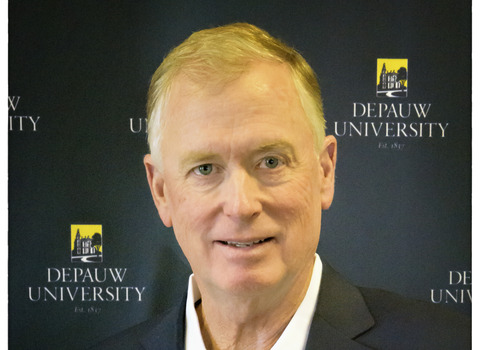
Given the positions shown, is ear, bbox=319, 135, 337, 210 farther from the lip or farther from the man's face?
the lip

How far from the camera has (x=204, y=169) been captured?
140cm

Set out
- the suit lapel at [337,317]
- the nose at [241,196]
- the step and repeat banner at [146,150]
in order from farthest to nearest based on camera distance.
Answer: the step and repeat banner at [146,150], the suit lapel at [337,317], the nose at [241,196]

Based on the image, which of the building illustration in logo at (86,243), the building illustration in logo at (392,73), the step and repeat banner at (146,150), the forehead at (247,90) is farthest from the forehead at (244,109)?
the building illustration in logo at (86,243)

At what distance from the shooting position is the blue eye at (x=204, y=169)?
140 centimetres

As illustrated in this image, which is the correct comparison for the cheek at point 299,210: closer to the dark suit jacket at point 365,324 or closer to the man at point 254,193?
the man at point 254,193

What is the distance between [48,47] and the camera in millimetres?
1845

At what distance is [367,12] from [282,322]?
107 cm

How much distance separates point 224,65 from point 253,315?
2.31 ft

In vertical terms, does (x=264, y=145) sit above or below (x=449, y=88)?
below

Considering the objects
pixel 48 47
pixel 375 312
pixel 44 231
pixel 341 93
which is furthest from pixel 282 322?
pixel 48 47

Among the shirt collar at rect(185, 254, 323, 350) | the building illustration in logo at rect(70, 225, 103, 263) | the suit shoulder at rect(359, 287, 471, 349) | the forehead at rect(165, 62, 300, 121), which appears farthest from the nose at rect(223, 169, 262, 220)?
the building illustration in logo at rect(70, 225, 103, 263)

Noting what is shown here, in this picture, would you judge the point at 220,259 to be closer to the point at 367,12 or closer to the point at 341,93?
the point at 341,93

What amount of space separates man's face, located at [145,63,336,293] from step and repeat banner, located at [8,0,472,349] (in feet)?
1.37

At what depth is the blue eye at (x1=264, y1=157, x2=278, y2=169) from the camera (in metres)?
1.38
